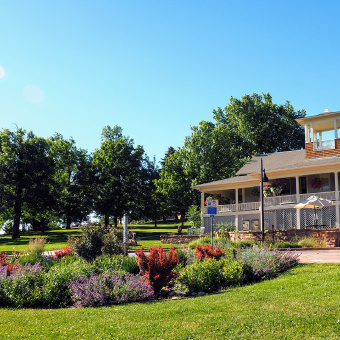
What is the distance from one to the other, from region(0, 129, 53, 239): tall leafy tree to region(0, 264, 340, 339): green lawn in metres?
35.9

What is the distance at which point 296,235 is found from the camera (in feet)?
78.5

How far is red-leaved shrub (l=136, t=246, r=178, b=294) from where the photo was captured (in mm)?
10423

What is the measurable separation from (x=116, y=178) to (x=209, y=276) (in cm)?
3654

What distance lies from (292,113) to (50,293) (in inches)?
1898

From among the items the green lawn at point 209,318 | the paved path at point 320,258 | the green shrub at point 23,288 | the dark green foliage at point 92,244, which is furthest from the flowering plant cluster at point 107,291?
the paved path at point 320,258

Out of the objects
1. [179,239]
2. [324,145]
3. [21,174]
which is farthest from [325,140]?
[21,174]

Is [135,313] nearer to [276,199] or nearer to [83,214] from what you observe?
[276,199]

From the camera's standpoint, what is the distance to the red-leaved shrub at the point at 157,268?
10423 mm

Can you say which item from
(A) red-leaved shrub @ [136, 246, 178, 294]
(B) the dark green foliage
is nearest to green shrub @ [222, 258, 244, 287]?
(A) red-leaved shrub @ [136, 246, 178, 294]

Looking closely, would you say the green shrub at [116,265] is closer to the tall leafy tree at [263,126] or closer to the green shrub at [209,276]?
the green shrub at [209,276]

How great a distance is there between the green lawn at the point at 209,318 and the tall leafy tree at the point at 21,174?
35.9 m

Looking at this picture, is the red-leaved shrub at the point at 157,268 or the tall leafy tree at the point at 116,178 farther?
the tall leafy tree at the point at 116,178

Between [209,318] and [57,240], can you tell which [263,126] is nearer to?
[57,240]

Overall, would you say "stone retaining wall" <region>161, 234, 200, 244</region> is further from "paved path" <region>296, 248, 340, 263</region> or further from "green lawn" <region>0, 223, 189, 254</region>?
"paved path" <region>296, 248, 340, 263</region>
